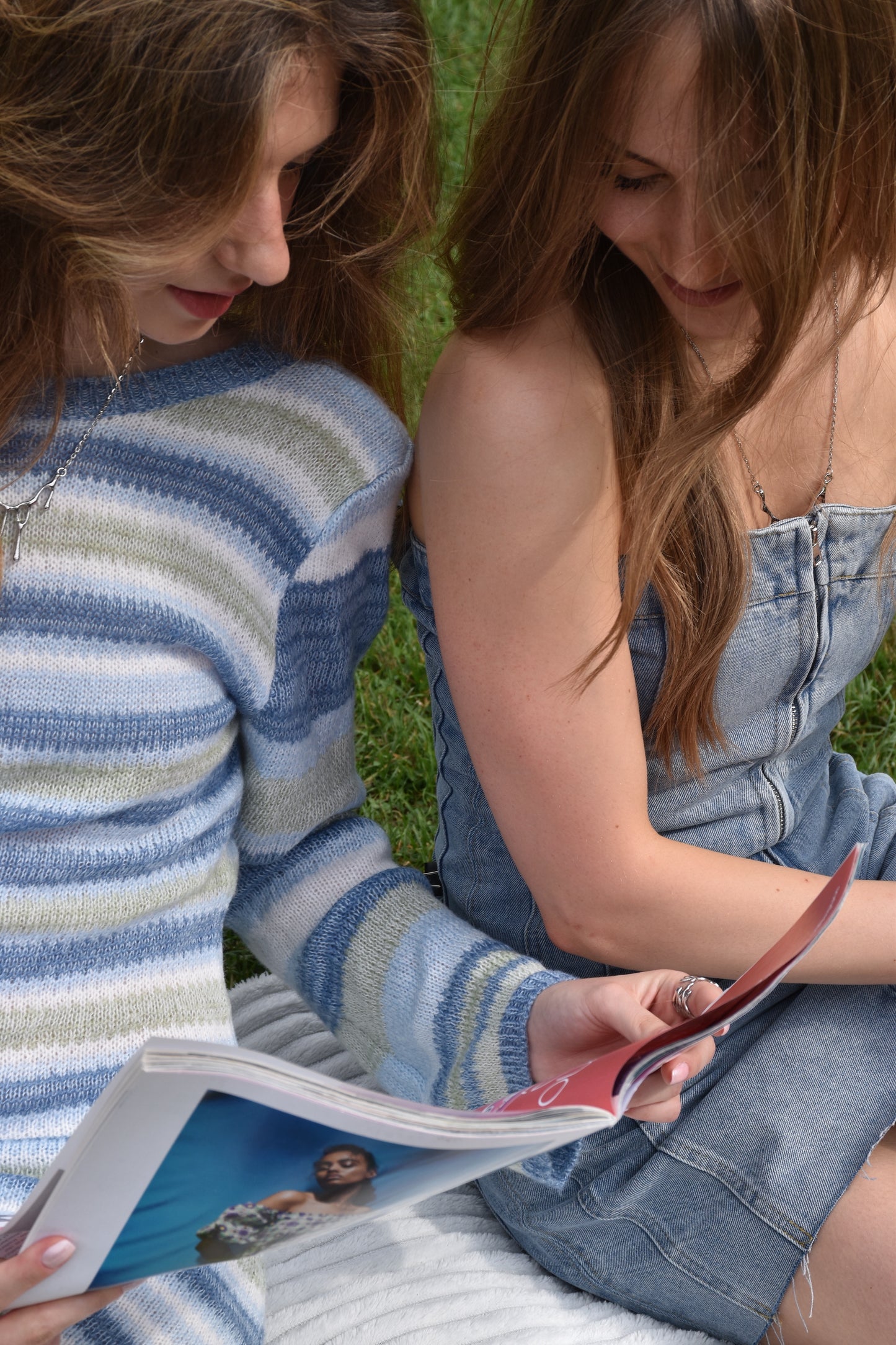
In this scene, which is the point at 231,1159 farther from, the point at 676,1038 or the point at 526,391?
the point at 526,391

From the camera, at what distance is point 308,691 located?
1421mm

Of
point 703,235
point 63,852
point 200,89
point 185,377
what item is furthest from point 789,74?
point 63,852

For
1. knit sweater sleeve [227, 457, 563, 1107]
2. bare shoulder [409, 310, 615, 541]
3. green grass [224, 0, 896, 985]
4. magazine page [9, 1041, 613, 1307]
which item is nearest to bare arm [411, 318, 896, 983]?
bare shoulder [409, 310, 615, 541]

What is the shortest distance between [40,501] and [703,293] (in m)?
0.64

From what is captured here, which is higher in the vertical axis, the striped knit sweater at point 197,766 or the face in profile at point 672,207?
the face in profile at point 672,207

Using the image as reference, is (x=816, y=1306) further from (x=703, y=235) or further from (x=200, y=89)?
(x=200, y=89)

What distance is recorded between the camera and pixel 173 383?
1276mm

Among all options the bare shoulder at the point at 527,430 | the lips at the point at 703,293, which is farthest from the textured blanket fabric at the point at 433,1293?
the lips at the point at 703,293

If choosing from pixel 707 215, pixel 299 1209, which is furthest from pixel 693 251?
pixel 299 1209

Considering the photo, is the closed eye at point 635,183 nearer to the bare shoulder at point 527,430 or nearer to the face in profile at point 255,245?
the bare shoulder at point 527,430

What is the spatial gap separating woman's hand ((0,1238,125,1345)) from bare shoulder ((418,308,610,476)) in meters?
0.78

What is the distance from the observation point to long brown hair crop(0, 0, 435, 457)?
1023 mm

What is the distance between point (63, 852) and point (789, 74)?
3.05ft

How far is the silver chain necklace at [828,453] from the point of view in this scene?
1375 mm
